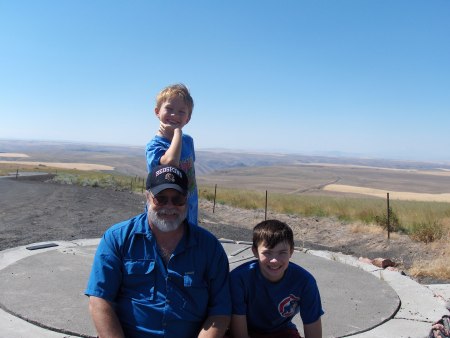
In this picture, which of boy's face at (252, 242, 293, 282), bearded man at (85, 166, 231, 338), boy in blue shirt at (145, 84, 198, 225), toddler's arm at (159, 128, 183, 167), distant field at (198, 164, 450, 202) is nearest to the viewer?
bearded man at (85, 166, 231, 338)

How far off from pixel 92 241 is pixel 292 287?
4.82 m

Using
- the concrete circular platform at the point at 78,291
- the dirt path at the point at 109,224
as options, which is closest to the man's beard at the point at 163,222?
the concrete circular platform at the point at 78,291

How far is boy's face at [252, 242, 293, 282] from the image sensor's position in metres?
2.86

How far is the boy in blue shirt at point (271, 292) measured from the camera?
113 inches

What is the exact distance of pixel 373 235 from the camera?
1233 centimetres

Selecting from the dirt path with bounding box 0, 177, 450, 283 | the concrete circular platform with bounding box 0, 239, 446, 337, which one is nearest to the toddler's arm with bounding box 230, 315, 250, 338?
the concrete circular platform with bounding box 0, 239, 446, 337

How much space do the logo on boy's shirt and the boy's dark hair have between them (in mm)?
347

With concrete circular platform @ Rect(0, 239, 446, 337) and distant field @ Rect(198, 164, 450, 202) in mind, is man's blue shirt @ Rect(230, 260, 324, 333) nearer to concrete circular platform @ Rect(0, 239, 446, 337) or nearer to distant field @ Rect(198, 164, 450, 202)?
concrete circular platform @ Rect(0, 239, 446, 337)

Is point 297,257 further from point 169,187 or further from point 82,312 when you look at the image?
point 169,187

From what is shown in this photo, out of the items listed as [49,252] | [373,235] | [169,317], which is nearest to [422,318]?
[169,317]

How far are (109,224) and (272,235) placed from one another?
29.1ft

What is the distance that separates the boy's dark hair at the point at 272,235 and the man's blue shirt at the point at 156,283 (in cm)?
29

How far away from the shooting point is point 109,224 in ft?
36.5

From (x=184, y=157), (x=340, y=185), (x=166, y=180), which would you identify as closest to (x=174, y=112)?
(x=184, y=157)
